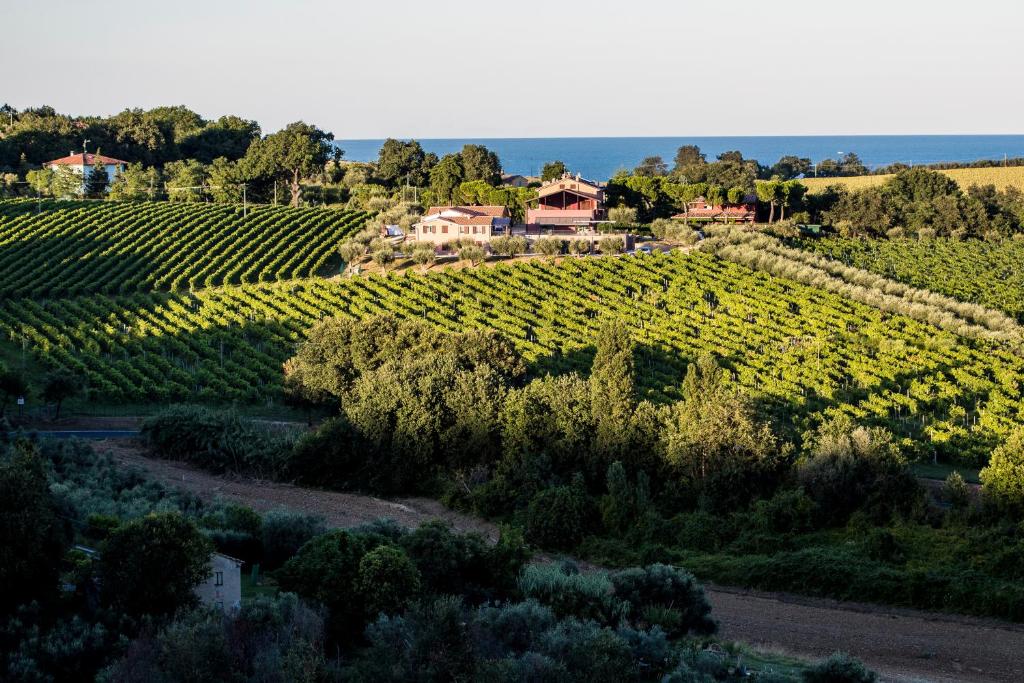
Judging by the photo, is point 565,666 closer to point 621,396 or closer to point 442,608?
point 442,608

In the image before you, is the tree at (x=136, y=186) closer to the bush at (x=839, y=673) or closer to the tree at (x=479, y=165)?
the tree at (x=479, y=165)

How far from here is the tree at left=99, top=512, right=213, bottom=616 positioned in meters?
18.0

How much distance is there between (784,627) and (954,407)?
53.2 ft

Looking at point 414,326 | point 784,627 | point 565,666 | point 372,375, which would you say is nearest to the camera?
point 565,666

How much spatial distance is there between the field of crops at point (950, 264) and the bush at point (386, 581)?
138ft

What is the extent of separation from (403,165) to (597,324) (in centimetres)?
4471

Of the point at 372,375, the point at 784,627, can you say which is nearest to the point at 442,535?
the point at 784,627

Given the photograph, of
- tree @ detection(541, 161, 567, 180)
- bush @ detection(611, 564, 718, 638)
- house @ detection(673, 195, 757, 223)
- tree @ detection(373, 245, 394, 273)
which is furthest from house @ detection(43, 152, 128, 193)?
bush @ detection(611, 564, 718, 638)

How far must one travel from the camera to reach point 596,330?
156ft

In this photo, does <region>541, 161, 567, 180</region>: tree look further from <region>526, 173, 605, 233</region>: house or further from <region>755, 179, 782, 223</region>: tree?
<region>755, 179, 782, 223</region>: tree

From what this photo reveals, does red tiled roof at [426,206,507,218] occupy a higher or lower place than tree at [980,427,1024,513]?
higher

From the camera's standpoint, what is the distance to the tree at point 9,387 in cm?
3897

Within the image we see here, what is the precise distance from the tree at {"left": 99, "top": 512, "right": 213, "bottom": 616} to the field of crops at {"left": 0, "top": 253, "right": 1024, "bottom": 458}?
2227cm

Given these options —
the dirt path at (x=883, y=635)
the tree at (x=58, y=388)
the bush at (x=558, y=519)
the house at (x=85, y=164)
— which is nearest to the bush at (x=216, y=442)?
the tree at (x=58, y=388)
